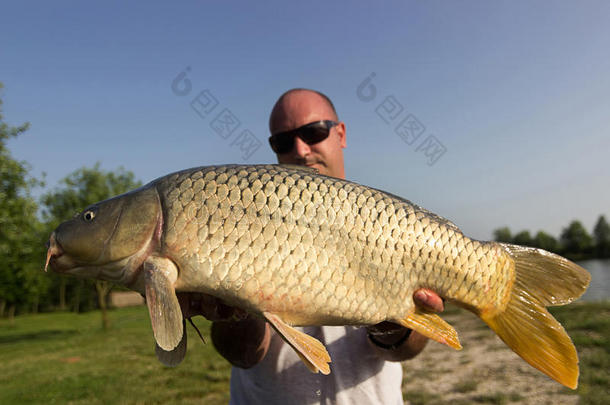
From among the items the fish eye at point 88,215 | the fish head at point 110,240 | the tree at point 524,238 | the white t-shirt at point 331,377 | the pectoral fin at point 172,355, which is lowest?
the tree at point 524,238

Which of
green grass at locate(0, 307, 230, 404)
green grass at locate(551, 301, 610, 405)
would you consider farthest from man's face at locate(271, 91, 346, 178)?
green grass at locate(0, 307, 230, 404)

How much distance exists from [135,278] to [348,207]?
76 centimetres

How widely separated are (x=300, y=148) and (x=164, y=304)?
1420mm

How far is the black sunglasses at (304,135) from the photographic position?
242 centimetres

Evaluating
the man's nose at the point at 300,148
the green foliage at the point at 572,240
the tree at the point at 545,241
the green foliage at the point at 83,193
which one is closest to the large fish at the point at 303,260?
the man's nose at the point at 300,148

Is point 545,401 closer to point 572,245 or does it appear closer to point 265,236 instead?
point 265,236

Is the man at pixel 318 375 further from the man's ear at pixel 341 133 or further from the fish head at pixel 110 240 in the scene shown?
the man's ear at pixel 341 133

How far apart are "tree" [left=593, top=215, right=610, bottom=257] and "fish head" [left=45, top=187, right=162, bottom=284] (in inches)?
2223

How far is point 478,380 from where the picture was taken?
4.25 m

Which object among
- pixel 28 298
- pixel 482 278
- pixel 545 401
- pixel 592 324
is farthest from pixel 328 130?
pixel 28 298

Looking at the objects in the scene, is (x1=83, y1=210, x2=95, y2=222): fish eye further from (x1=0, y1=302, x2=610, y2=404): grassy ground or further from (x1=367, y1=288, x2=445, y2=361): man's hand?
(x1=0, y1=302, x2=610, y2=404): grassy ground

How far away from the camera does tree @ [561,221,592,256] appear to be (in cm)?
5009

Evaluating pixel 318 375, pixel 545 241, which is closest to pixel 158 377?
pixel 318 375

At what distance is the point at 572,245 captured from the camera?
52.1 metres
